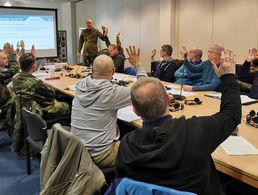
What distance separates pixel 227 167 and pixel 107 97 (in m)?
0.92

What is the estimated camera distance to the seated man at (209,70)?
337 centimetres

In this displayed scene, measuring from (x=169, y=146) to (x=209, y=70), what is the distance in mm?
2918

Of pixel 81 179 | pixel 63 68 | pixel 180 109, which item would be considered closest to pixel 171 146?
pixel 81 179

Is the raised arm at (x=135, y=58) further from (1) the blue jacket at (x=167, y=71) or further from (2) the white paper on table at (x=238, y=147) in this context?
(1) the blue jacket at (x=167, y=71)

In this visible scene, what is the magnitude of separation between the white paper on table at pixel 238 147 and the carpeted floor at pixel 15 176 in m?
1.73

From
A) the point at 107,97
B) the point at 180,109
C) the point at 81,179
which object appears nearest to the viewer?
the point at 81,179

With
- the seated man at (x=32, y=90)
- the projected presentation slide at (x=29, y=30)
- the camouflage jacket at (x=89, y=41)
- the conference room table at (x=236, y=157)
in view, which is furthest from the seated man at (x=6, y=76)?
the camouflage jacket at (x=89, y=41)

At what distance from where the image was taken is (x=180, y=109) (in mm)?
2480

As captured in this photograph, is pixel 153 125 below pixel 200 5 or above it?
below

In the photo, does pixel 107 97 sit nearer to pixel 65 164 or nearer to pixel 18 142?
pixel 65 164

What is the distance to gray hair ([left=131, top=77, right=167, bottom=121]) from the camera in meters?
1.26

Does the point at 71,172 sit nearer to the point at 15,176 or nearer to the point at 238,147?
the point at 238,147

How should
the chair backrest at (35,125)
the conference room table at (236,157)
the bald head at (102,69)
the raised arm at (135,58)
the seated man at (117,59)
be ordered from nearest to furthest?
the conference room table at (236,157)
the bald head at (102,69)
the chair backrest at (35,125)
the raised arm at (135,58)
the seated man at (117,59)

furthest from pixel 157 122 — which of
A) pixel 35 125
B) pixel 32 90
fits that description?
pixel 32 90
